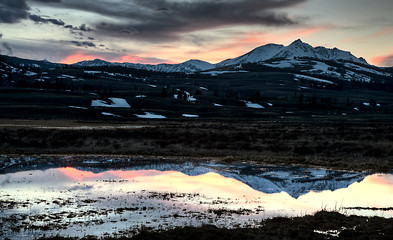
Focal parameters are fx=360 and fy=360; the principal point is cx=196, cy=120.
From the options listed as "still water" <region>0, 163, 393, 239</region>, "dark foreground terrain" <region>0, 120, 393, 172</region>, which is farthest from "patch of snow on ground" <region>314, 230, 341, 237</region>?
"dark foreground terrain" <region>0, 120, 393, 172</region>

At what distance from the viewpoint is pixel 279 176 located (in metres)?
30.6

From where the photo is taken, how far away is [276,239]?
14.0m

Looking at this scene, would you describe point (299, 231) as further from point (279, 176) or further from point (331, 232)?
point (279, 176)

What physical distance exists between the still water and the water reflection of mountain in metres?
0.08

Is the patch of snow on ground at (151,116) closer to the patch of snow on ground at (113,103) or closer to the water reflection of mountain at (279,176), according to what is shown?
the patch of snow on ground at (113,103)

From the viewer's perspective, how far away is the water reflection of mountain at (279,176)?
26375 mm

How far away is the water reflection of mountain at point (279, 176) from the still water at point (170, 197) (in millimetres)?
76

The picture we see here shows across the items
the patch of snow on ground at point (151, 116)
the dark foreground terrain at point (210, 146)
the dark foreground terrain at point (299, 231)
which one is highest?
the dark foreground terrain at point (299, 231)

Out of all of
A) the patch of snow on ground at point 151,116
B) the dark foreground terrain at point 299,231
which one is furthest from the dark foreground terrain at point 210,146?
the patch of snow on ground at point 151,116

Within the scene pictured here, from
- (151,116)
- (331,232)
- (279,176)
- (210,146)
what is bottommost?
(151,116)

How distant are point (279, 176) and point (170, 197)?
1210cm

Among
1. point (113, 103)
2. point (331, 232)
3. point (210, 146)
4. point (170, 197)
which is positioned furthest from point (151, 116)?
point (331, 232)

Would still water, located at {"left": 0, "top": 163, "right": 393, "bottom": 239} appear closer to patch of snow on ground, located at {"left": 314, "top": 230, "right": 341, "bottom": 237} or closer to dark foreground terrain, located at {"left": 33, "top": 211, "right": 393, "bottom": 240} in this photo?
dark foreground terrain, located at {"left": 33, "top": 211, "right": 393, "bottom": 240}

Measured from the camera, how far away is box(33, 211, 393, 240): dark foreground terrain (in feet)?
46.5
